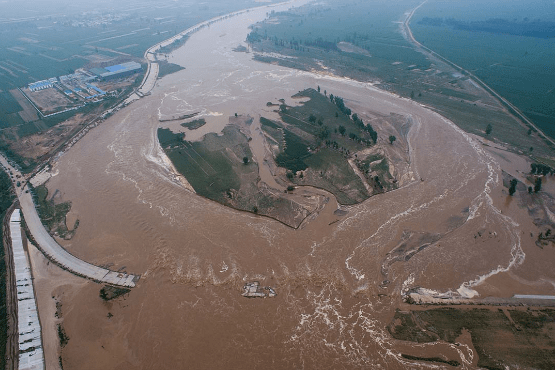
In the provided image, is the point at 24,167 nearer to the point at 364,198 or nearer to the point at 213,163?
the point at 213,163

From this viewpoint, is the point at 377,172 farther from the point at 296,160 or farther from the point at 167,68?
the point at 167,68

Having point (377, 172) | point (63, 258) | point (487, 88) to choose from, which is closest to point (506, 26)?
point (487, 88)

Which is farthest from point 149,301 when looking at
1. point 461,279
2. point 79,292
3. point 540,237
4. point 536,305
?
point 540,237

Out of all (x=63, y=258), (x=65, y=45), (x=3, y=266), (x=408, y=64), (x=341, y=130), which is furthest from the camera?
(x=65, y=45)

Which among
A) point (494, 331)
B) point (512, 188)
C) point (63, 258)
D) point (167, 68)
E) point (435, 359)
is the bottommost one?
point (435, 359)

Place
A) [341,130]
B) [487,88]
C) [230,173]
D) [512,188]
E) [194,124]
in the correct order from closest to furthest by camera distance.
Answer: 1. [512,188]
2. [230,173]
3. [341,130]
4. [194,124]
5. [487,88]

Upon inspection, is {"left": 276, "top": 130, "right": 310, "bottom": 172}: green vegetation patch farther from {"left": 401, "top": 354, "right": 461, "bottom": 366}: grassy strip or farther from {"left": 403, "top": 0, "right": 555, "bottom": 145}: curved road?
{"left": 403, "top": 0, "right": 555, "bottom": 145}: curved road
